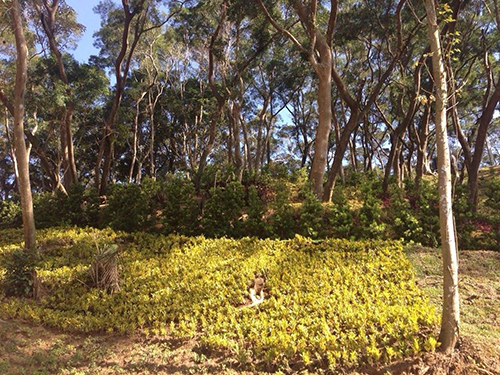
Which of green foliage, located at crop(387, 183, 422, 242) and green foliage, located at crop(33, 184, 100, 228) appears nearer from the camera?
green foliage, located at crop(387, 183, 422, 242)

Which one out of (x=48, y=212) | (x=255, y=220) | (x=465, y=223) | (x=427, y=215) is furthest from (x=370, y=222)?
(x=48, y=212)

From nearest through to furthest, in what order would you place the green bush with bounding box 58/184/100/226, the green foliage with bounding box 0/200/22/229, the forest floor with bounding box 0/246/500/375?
the forest floor with bounding box 0/246/500/375
the green bush with bounding box 58/184/100/226
the green foliage with bounding box 0/200/22/229

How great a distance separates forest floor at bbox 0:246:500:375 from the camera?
283 centimetres

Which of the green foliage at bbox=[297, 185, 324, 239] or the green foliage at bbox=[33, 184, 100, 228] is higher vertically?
the green foliage at bbox=[33, 184, 100, 228]

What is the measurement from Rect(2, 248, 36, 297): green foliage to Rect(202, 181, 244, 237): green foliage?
3218 millimetres

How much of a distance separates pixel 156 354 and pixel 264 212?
4.18 meters

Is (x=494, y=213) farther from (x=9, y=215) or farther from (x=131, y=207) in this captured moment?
(x=9, y=215)

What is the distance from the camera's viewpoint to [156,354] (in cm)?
343

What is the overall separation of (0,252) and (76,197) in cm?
269

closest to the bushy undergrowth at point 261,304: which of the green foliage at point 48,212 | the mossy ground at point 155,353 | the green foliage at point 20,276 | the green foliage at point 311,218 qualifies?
the mossy ground at point 155,353

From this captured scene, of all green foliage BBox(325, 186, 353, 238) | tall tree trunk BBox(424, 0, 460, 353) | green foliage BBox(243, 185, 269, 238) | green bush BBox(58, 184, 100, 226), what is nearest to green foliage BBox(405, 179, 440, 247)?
green foliage BBox(325, 186, 353, 238)

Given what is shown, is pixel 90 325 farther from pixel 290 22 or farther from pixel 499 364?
pixel 290 22

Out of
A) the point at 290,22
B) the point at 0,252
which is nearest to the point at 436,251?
the point at 0,252

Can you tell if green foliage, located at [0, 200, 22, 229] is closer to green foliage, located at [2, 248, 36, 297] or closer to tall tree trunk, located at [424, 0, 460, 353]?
green foliage, located at [2, 248, 36, 297]
